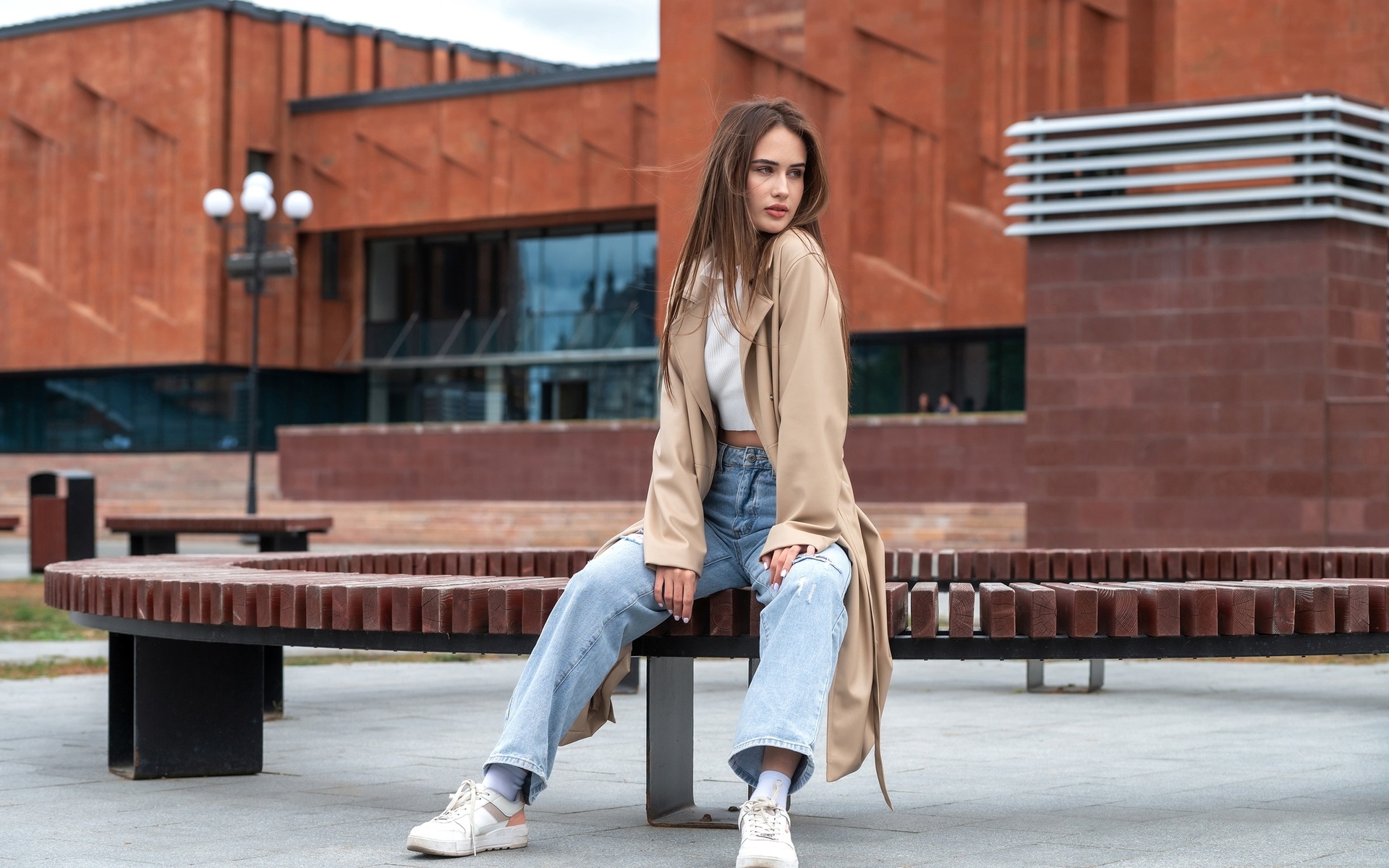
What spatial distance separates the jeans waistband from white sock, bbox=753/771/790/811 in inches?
31.6

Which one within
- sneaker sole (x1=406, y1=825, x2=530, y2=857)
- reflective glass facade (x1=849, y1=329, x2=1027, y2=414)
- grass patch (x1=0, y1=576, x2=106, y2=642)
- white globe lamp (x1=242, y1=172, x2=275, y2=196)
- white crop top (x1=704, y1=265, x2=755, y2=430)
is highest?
white globe lamp (x1=242, y1=172, x2=275, y2=196)

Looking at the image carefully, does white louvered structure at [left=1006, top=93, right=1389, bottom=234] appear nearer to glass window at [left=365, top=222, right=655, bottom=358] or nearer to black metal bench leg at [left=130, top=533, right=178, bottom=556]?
black metal bench leg at [left=130, top=533, right=178, bottom=556]

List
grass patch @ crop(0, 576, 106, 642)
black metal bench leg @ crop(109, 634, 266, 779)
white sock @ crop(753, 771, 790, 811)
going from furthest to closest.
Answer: grass patch @ crop(0, 576, 106, 642) → black metal bench leg @ crop(109, 634, 266, 779) → white sock @ crop(753, 771, 790, 811)

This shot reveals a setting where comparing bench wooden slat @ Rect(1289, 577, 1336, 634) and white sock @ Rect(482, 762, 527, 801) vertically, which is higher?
bench wooden slat @ Rect(1289, 577, 1336, 634)

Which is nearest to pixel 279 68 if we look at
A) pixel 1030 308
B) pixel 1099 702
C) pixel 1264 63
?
pixel 1264 63

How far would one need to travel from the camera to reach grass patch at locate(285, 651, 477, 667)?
9648 mm

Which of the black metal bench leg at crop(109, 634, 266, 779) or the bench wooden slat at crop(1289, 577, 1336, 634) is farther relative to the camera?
the black metal bench leg at crop(109, 634, 266, 779)

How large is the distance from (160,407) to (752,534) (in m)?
41.2

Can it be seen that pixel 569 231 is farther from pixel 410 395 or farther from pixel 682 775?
pixel 682 775

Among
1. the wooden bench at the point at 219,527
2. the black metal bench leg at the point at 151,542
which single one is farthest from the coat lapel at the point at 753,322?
the black metal bench leg at the point at 151,542

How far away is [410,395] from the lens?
44906mm

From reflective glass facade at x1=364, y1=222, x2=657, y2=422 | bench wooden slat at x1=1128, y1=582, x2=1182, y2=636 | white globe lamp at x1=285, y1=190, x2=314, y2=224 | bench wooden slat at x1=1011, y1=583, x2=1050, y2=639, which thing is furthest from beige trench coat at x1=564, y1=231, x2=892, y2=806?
reflective glass facade at x1=364, y1=222, x2=657, y2=422

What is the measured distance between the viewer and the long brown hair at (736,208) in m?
4.34

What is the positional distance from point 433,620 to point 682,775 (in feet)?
2.57
